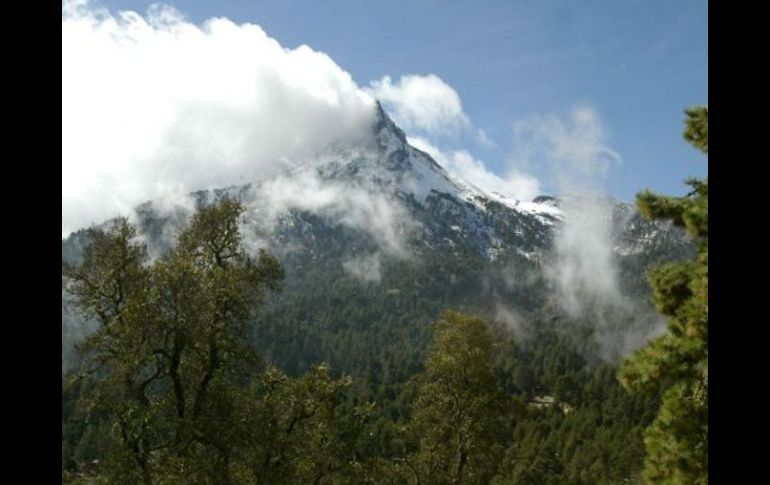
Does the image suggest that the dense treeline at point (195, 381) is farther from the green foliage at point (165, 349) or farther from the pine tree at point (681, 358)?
the pine tree at point (681, 358)

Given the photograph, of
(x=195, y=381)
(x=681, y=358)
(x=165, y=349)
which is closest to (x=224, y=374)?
(x=195, y=381)

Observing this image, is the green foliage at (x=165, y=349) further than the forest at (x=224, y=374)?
Yes

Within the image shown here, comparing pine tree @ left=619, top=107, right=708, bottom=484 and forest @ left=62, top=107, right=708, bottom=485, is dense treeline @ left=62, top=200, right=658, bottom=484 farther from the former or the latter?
pine tree @ left=619, top=107, right=708, bottom=484

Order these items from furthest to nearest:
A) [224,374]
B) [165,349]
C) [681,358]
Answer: [224,374]
[165,349]
[681,358]

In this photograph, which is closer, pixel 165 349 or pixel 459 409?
pixel 165 349

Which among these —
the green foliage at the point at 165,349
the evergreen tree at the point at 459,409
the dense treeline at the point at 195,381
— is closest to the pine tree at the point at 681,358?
the dense treeline at the point at 195,381

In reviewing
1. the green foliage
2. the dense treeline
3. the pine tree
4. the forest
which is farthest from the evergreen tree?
the pine tree

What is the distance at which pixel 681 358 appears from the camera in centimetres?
1348

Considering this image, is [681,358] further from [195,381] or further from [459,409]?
[459,409]

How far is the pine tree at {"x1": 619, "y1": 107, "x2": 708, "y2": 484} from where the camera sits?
12.6m

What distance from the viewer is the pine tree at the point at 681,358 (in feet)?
41.4
